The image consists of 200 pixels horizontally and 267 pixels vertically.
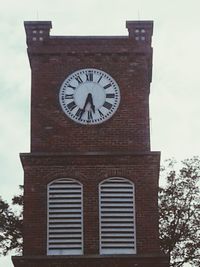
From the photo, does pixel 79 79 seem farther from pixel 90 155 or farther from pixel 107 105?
pixel 90 155

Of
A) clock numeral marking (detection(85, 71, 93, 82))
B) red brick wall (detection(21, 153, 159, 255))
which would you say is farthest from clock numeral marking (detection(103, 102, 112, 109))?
red brick wall (detection(21, 153, 159, 255))

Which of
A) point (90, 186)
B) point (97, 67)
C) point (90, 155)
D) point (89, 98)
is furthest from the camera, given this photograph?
point (97, 67)

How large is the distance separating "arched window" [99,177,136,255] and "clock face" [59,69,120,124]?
2.11m

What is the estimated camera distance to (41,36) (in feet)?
93.6

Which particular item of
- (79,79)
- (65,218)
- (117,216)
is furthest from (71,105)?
(117,216)

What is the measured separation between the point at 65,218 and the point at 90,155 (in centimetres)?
205

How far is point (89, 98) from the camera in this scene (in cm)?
2728

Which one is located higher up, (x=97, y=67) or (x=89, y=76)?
(x=97, y=67)

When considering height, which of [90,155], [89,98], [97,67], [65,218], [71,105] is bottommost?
[65,218]

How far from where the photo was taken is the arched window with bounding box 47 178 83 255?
2575cm

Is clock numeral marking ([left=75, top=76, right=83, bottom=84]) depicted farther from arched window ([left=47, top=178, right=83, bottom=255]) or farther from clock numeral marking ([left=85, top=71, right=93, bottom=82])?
arched window ([left=47, top=178, right=83, bottom=255])

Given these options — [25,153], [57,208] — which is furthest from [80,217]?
[25,153]

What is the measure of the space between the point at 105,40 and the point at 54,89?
2302 mm

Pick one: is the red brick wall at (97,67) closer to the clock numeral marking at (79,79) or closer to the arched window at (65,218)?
the clock numeral marking at (79,79)
